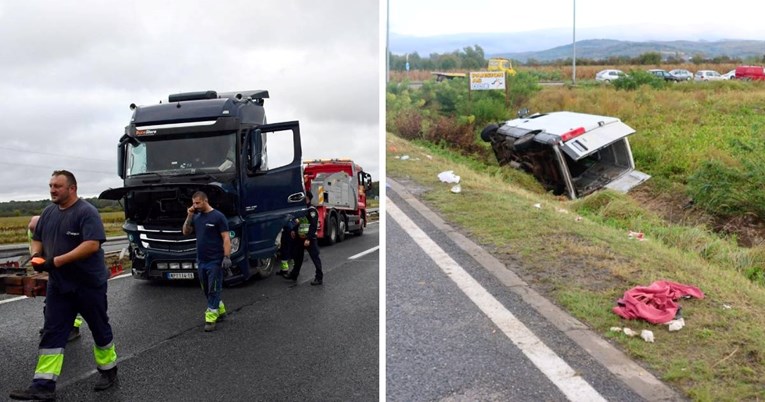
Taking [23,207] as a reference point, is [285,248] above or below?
below

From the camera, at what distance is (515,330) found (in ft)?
7.45

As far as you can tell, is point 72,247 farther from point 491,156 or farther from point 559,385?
point 491,156

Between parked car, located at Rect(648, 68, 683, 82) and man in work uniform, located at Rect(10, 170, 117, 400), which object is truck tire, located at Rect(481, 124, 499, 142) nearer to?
parked car, located at Rect(648, 68, 683, 82)

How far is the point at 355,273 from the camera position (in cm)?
257

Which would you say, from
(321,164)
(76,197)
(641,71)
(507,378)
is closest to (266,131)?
(321,164)

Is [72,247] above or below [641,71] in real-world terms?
below

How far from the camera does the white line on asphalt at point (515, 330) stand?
2.02 metres

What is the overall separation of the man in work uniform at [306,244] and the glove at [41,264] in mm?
802

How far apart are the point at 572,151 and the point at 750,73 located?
2.51 ft

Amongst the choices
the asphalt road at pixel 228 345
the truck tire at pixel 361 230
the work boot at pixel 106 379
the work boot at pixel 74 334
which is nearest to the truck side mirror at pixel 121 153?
the asphalt road at pixel 228 345

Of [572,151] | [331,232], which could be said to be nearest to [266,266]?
[331,232]

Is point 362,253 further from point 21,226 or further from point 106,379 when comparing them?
point 21,226

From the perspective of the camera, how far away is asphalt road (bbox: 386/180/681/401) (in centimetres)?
204

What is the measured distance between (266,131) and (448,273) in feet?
2.97
